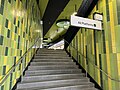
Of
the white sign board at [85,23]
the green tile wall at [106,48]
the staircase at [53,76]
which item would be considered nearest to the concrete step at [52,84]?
the staircase at [53,76]

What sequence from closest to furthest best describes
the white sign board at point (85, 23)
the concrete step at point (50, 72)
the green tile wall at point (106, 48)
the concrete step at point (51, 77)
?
the green tile wall at point (106, 48)
the white sign board at point (85, 23)
the concrete step at point (51, 77)
the concrete step at point (50, 72)

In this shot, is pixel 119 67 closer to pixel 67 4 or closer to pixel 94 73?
pixel 94 73

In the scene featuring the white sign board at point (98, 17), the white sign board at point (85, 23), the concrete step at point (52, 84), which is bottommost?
the concrete step at point (52, 84)

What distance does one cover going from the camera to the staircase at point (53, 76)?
380cm

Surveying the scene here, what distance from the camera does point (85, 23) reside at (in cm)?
392

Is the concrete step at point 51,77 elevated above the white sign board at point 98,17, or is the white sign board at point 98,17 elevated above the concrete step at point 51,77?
the white sign board at point 98,17

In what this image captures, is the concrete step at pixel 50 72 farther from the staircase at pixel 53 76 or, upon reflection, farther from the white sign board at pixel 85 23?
the white sign board at pixel 85 23

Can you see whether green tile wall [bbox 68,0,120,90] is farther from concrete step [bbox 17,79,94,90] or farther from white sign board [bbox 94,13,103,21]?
concrete step [bbox 17,79,94,90]

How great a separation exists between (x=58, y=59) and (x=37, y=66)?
1239mm

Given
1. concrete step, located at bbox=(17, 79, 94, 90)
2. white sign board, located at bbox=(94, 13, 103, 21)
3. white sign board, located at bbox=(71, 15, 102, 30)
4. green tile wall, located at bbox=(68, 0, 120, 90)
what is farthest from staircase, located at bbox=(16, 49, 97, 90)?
white sign board, located at bbox=(94, 13, 103, 21)

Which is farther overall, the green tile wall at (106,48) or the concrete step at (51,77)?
the concrete step at (51,77)

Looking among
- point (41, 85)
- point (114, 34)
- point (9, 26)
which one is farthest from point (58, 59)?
point (9, 26)

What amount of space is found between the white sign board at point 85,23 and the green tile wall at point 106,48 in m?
0.22

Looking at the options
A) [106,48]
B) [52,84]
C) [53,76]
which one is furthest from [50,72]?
[106,48]
